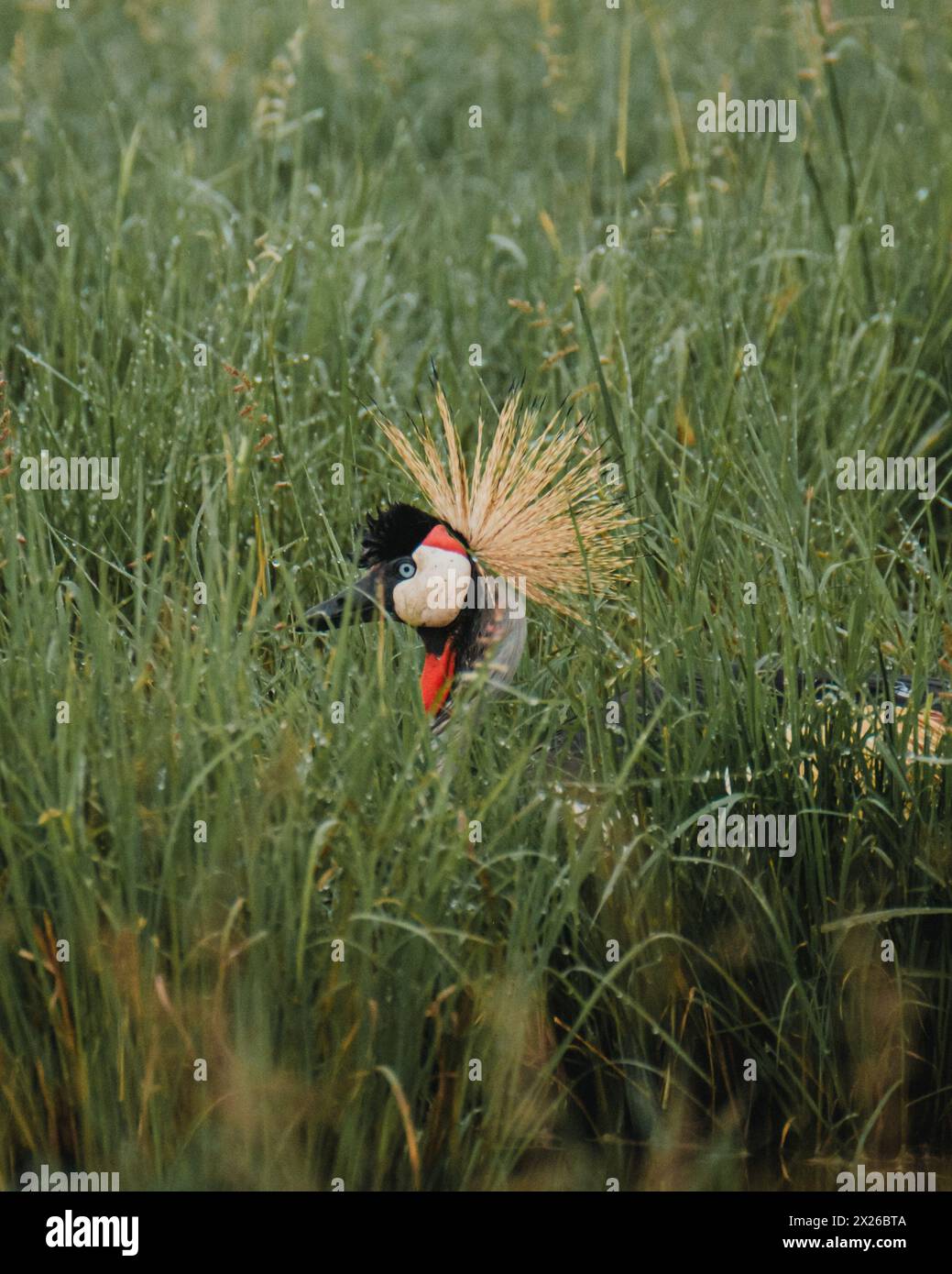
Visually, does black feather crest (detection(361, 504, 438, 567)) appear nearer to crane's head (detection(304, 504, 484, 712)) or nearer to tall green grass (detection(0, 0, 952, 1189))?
crane's head (detection(304, 504, 484, 712))

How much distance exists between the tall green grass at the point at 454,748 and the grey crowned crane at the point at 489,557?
0.27 ft

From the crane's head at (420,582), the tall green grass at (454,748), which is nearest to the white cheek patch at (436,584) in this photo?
the crane's head at (420,582)

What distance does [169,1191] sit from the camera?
249 cm

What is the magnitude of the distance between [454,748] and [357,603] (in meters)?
0.58

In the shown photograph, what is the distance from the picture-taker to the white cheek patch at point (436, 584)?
3252 millimetres

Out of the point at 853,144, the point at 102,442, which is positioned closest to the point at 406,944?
the point at 102,442

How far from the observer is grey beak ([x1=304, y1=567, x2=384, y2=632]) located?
3.22m

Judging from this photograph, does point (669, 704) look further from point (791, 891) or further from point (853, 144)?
point (853, 144)

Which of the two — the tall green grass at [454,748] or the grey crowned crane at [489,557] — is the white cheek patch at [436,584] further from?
the tall green grass at [454,748]

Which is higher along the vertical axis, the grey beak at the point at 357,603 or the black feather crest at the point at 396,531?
the black feather crest at the point at 396,531

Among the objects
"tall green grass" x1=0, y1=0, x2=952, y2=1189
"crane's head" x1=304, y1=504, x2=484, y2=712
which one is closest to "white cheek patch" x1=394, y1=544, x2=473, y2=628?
"crane's head" x1=304, y1=504, x2=484, y2=712

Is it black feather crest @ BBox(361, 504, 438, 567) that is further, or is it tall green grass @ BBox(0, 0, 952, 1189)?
black feather crest @ BBox(361, 504, 438, 567)

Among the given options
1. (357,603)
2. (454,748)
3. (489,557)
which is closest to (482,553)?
(489,557)

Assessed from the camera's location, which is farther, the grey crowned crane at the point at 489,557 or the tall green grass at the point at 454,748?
the grey crowned crane at the point at 489,557
